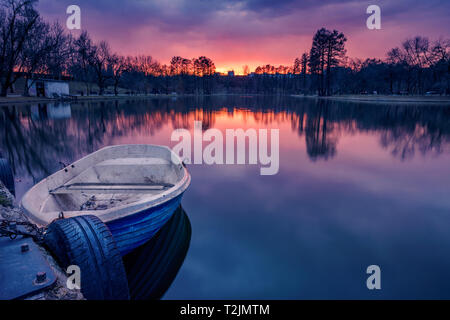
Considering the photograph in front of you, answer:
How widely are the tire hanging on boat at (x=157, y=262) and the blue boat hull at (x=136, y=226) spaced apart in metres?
0.45

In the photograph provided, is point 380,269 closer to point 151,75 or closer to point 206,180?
point 206,180

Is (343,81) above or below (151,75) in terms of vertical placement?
below

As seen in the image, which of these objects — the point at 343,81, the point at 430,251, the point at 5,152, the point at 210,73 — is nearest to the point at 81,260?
the point at 430,251

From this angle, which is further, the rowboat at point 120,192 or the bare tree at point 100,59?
the bare tree at point 100,59

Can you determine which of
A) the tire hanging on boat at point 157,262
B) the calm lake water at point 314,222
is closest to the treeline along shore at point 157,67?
the calm lake water at point 314,222

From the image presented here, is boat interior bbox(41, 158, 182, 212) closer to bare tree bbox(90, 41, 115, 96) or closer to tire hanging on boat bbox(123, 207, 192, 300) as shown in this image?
tire hanging on boat bbox(123, 207, 192, 300)

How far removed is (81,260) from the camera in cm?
291

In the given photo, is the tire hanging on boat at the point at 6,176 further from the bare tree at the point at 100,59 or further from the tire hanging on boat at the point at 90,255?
A: the bare tree at the point at 100,59

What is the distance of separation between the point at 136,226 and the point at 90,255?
4.20 ft

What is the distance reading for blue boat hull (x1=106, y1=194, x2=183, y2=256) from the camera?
3973 mm

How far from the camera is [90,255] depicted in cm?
296

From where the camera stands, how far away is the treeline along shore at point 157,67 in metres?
38.9

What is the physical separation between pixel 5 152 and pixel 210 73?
118330 millimetres

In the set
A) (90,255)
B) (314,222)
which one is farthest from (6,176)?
(314,222)
